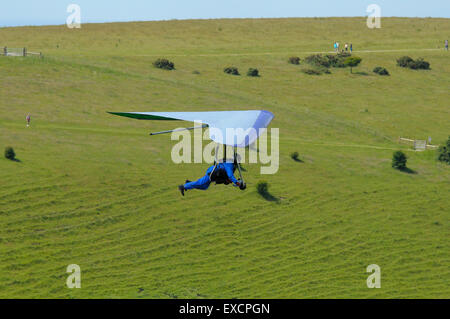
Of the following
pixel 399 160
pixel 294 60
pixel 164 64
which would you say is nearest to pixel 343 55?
pixel 294 60

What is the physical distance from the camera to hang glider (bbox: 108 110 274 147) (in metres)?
21.2

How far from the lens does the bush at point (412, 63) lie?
123287 mm

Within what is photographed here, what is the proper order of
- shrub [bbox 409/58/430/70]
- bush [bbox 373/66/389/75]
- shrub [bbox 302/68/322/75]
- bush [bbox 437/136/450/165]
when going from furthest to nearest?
shrub [bbox 409/58/430/70]
bush [bbox 373/66/389/75]
shrub [bbox 302/68/322/75]
bush [bbox 437/136/450/165]

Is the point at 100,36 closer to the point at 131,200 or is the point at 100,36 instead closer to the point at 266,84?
the point at 266,84

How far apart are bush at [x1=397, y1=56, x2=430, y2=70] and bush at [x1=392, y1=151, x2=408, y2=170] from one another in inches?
2247

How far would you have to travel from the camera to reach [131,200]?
2308 inches

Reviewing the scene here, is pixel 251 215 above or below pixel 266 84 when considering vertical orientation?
below

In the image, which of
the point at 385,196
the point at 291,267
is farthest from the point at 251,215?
the point at 385,196

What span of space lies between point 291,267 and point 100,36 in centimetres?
10854

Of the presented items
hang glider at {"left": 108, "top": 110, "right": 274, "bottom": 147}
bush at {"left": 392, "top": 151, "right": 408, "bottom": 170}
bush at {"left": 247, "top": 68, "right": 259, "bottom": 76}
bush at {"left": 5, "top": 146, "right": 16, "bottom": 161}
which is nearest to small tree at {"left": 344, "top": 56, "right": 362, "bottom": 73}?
bush at {"left": 247, "top": 68, "right": 259, "bottom": 76}

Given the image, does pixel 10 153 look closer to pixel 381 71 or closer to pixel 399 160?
pixel 399 160

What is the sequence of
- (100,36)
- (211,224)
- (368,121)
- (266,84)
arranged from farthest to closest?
(100,36) → (266,84) → (368,121) → (211,224)

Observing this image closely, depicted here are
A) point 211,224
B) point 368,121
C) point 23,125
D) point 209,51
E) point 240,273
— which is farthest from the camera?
point 209,51

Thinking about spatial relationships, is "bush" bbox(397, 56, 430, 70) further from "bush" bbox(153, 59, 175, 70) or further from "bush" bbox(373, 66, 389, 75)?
"bush" bbox(153, 59, 175, 70)
